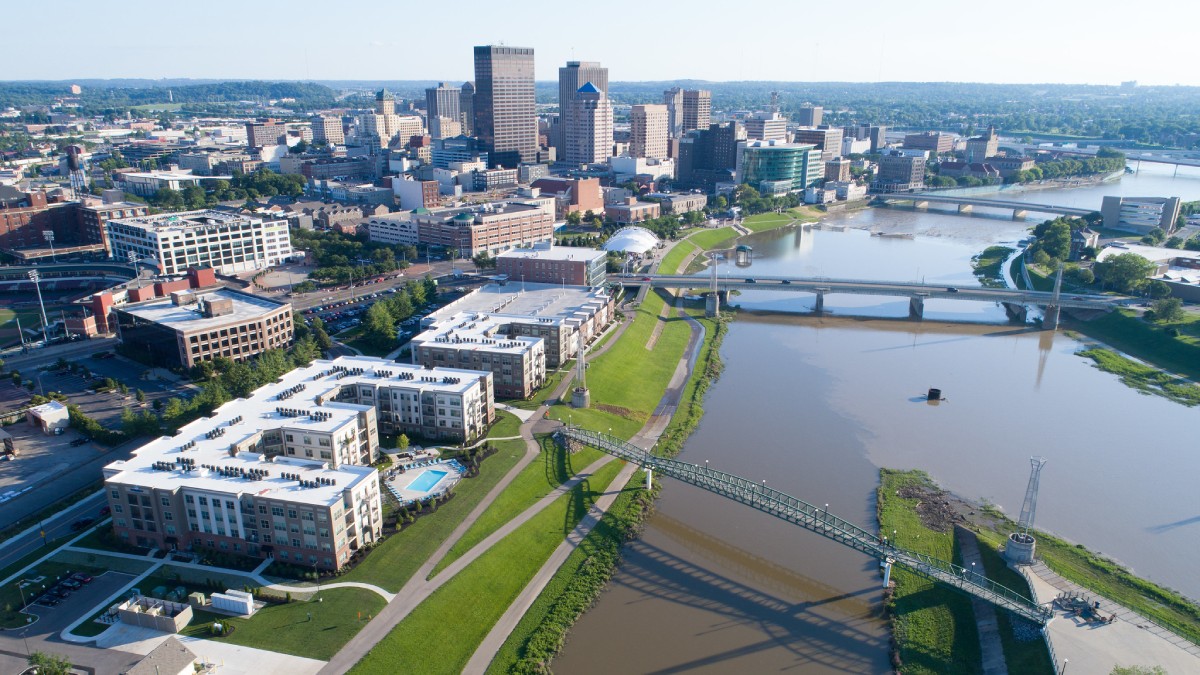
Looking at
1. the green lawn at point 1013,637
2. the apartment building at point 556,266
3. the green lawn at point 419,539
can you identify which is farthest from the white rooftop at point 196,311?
the green lawn at point 1013,637

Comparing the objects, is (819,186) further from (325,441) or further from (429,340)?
(325,441)

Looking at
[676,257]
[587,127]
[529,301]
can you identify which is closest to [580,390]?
[529,301]

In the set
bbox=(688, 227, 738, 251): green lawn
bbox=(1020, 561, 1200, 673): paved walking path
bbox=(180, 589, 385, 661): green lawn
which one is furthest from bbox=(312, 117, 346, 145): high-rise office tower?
bbox=(1020, 561, 1200, 673): paved walking path

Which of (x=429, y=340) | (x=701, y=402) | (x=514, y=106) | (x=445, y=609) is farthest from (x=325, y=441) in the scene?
(x=514, y=106)

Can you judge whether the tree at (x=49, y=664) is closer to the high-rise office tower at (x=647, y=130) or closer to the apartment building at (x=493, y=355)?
the apartment building at (x=493, y=355)

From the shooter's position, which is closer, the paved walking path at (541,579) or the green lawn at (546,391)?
the paved walking path at (541,579)

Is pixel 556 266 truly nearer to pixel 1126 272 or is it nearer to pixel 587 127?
pixel 1126 272
